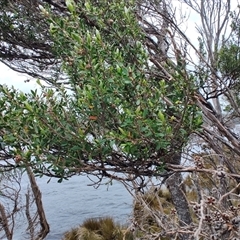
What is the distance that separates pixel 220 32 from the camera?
251 inches

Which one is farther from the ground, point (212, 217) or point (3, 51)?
point (3, 51)

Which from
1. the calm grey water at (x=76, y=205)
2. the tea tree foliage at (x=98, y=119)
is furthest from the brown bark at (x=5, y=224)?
the tea tree foliage at (x=98, y=119)

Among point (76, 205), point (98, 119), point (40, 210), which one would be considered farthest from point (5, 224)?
point (98, 119)

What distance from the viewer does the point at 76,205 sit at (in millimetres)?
8281

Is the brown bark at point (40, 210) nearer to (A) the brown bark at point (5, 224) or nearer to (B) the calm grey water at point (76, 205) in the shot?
(B) the calm grey water at point (76, 205)

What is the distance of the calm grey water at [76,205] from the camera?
290 inches

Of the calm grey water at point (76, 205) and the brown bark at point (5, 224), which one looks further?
the calm grey water at point (76, 205)

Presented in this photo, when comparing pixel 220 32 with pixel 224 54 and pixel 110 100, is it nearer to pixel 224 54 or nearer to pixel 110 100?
pixel 224 54

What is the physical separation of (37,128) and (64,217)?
21.8ft

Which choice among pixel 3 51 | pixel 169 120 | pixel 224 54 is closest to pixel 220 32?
pixel 224 54

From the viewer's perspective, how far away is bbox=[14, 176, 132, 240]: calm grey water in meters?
7.37

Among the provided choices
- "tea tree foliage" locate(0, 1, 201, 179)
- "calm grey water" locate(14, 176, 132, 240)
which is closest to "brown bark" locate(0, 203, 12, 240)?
"calm grey water" locate(14, 176, 132, 240)

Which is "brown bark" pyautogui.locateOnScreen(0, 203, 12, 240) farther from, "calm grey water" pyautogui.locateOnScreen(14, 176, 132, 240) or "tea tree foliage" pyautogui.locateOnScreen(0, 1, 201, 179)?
"tea tree foliage" pyautogui.locateOnScreen(0, 1, 201, 179)

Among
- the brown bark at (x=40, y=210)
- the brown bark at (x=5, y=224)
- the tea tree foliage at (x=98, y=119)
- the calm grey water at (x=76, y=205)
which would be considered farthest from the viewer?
the calm grey water at (x=76, y=205)
